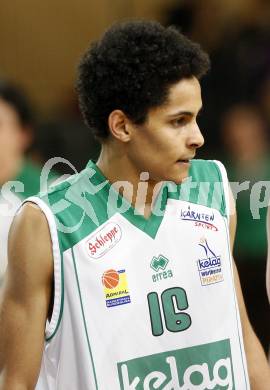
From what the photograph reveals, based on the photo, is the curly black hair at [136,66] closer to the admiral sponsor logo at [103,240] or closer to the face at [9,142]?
the admiral sponsor logo at [103,240]

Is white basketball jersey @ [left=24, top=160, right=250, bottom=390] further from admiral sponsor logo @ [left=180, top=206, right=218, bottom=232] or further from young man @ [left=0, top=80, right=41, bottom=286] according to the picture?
young man @ [left=0, top=80, right=41, bottom=286]

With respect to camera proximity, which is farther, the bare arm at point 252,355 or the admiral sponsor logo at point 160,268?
the bare arm at point 252,355

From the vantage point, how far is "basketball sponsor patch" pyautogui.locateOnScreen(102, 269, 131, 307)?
4.08 meters

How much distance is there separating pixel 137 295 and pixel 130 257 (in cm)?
14

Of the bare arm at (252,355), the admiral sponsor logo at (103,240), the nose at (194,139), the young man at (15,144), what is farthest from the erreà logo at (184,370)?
the young man at (15,144)

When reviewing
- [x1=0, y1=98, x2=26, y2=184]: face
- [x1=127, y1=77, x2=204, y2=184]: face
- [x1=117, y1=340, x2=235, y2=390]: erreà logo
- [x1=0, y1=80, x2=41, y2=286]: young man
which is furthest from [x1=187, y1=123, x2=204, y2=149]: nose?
[x1=0, y1=98, x2=26, y2=184]: face

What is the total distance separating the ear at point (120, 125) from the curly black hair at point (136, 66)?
20mm

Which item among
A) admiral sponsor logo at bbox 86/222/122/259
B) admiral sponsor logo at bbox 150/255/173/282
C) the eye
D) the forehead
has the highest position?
the forehead

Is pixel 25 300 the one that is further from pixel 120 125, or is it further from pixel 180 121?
pixel 180 121

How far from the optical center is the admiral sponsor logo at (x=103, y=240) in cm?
409

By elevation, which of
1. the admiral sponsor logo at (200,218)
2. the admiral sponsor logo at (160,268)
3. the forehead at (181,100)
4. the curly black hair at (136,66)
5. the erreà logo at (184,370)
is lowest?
the erreà logo at (184,370)

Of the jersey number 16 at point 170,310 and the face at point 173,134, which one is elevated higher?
the face at point 173,134

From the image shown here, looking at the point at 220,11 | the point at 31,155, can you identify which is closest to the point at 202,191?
the point at 31,155

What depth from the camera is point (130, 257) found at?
414 cm
